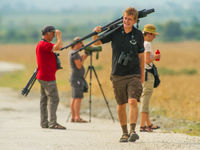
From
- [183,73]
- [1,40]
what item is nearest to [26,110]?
[183,73]

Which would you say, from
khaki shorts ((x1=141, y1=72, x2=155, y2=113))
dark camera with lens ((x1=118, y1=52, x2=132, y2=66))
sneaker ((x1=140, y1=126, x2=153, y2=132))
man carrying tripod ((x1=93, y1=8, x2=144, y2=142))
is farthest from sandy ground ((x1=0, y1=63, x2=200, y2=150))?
dark camera with lens ((x1=118, y1=52, x2=132, y2=66))

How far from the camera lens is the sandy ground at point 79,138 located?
305 inches

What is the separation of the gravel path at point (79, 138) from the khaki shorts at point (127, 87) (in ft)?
2.35

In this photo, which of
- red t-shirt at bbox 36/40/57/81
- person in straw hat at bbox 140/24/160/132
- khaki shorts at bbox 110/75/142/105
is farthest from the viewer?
red t-shirt at bbox 36/40/57/81

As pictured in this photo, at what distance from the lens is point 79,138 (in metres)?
8.70

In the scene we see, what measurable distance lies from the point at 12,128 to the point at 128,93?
2960 millimetres

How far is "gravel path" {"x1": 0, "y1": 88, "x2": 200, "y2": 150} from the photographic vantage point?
25.4ft

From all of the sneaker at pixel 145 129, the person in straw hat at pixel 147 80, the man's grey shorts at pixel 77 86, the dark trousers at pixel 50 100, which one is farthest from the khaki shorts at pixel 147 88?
the man's grey shorts at pixel 77 86

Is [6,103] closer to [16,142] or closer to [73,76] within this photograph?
[73,76]

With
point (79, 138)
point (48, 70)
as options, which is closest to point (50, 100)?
point (48, 70)

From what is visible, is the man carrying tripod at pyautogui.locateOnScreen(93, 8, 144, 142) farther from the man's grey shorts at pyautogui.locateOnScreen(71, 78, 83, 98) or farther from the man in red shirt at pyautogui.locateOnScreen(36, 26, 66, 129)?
the man's grey shorts at pyautogui.locateOnScreen(71, 78, 83, 98)

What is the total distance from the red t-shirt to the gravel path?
1.04 m

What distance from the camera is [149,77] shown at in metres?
10.0

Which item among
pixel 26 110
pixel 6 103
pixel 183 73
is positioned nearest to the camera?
pixel 26 110
